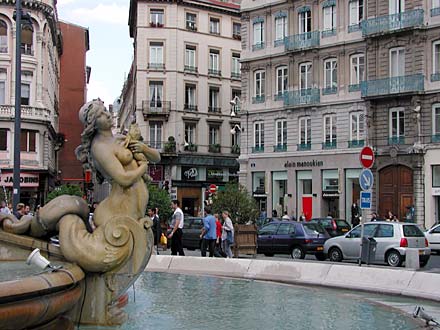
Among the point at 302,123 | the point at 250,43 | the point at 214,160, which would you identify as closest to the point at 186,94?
the point at 214,160

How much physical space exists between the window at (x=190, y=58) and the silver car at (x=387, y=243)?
136 feet

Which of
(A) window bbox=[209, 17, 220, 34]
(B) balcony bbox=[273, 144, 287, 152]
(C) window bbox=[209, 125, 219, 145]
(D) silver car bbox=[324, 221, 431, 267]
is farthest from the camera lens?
(A) window bbox=[209, 17, 220, 34]

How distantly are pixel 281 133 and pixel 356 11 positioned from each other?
9440 mm

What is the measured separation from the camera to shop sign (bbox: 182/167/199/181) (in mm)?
61031

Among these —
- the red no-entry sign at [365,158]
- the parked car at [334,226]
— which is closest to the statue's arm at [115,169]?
the red no-entry sign at [365,158]

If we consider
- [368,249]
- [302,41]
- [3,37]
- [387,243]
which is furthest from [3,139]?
[368,249]

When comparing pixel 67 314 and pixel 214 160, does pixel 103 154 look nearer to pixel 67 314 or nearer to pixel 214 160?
pixel 67 314

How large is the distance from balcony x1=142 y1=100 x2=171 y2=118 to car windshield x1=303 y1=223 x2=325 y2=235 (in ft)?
119

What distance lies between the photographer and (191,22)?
63438 millimetres

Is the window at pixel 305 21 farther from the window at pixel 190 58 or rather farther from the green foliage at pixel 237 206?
the green foliage at pixel 237 206

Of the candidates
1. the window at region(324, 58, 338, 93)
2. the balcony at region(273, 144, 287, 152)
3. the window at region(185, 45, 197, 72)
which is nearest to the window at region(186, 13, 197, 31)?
the window at region(185, 45, 197, 72)

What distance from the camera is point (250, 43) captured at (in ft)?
163

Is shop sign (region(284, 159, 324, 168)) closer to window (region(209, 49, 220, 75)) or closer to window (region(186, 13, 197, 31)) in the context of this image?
window (region(209, 49, 220, 75))

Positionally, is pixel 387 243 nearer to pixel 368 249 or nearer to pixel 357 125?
pixel 368 249
